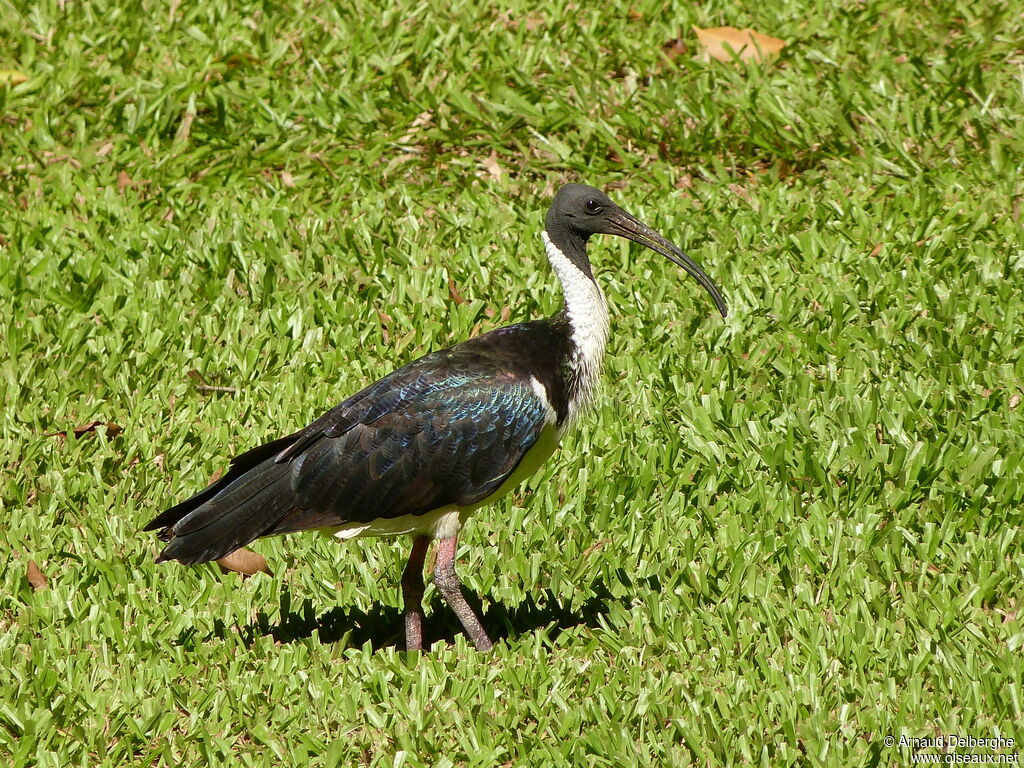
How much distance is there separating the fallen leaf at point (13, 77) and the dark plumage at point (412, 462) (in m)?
4.71

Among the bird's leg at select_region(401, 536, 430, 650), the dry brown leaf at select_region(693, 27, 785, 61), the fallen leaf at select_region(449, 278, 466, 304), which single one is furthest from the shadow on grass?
the dry brown leaf at select_region(693, 27, 785, 61)

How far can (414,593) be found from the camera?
5387 millimetres

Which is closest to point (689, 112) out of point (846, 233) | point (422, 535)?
point (846, 233)

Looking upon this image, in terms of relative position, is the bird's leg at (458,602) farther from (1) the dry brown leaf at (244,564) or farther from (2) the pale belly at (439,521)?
(1) the dry brown leaf at (244,564)

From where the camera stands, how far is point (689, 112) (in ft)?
27.8

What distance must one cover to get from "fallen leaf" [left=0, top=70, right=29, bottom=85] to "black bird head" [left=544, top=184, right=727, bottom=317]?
187 inches

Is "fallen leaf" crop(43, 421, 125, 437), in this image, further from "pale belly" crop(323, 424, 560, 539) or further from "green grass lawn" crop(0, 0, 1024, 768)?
"pale belly" crop(323, 424, 560, 539)

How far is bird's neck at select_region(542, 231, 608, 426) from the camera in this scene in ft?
18.0

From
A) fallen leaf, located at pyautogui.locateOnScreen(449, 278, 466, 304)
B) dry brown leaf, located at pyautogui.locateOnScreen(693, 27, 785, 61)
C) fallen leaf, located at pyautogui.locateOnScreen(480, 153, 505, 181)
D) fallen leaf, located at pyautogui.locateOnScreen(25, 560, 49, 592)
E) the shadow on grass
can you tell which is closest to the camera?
the shadow on grass

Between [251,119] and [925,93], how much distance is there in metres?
4.14

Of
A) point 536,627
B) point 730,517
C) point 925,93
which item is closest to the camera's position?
Answer: point 536,627

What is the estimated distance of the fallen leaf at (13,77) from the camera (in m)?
8.99

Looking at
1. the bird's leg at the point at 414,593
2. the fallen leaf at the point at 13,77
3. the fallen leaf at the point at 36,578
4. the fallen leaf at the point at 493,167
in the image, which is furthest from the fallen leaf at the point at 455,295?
the fallen leaf at the point at 13,77

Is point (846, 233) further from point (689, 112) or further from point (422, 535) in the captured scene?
point (422, 535)
